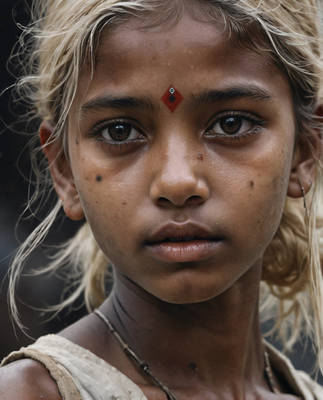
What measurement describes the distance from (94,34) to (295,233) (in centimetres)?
94

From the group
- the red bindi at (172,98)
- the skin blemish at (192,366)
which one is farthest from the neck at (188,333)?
the red bindi at (172,98)

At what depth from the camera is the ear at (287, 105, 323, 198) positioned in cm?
194

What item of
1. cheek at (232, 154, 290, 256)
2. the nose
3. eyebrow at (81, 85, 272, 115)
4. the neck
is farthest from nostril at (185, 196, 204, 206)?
the neck

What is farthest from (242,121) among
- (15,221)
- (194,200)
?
(15,221)

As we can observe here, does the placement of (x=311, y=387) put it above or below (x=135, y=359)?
below

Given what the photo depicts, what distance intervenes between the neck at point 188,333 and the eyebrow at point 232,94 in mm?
493

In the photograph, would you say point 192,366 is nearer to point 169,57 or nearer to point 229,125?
point 229,125

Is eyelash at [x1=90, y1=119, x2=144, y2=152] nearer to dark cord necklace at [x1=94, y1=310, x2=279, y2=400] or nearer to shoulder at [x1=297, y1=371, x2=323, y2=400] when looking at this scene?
dark cord necklace at [x1=94, y1=310, x2=279, y2=400]

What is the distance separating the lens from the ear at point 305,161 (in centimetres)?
194

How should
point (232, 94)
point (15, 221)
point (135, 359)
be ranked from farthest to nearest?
point (15, 221) < point (135, 359) < point (232, 94)

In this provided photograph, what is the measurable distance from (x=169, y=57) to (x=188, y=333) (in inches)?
26.6

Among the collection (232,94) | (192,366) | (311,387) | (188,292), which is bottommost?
(311,387)

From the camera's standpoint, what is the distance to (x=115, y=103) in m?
1.67

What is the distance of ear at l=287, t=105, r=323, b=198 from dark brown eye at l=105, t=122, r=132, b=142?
470 mm
